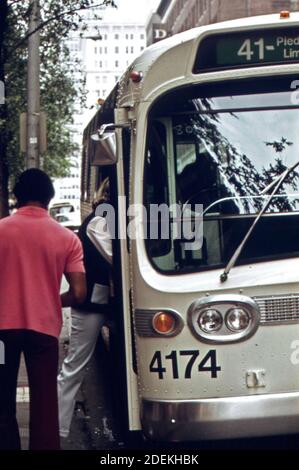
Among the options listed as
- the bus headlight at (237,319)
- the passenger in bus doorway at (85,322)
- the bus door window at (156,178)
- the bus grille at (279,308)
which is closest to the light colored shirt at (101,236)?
the passenger in bus doorway at (85,322)

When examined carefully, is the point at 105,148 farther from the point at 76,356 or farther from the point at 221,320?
the point at 76,356

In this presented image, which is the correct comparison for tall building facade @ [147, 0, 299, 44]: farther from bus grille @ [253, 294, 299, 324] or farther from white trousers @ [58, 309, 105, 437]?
bus grille @ [253, 294, 299, 324]

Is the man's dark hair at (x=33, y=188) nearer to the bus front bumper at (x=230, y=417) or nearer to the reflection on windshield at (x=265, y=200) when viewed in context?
the reflection on windshield at (x=265, y=200)

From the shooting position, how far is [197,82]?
7023 mm

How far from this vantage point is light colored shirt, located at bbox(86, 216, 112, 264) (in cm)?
796

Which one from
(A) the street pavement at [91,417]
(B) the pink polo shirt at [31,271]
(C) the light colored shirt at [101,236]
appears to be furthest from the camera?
(A) the street pavement at [91,417]

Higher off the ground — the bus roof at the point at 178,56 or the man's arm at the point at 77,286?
the bus roof at the point at 178,56

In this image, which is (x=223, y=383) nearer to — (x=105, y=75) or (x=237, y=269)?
(x=237, y=269)

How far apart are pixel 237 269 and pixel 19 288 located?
4.45 feet

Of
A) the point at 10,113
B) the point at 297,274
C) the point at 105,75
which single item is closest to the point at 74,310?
the point at 297,274

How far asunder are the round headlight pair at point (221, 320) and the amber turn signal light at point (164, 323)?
0.58 ft

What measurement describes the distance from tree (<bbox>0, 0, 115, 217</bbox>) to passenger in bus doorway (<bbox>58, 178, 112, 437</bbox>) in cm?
590

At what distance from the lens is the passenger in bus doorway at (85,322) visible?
827 centimetres

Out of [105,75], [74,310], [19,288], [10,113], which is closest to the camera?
[19,288]
